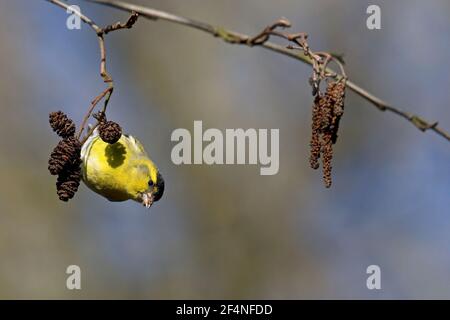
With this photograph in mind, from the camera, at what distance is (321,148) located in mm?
2141

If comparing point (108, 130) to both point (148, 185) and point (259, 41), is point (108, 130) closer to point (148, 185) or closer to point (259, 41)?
point (259, 41)

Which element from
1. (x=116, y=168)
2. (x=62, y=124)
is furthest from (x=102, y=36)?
(x=116, y=168)

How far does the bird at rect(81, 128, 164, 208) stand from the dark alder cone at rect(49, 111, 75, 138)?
0.72 m

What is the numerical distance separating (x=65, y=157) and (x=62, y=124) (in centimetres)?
11

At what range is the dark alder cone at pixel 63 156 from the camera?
2.47 m

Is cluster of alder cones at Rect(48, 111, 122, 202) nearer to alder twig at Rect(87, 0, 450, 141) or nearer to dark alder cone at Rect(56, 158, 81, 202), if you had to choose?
dark alder cone at Rect(56, 158, 81, 202)

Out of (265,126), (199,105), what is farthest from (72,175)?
(199,105)

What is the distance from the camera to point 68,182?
8.23 feet

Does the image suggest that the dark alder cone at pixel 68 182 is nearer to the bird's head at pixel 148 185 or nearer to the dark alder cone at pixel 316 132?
the dark alder cone at pixel 316 132

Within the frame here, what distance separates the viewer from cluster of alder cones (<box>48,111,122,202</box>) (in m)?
2.48

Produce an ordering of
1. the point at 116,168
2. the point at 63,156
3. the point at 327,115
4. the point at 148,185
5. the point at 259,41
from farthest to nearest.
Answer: the point at 148,185, the point at 116,168, the point at 63,156, the point at 327,115, the point at 259,41

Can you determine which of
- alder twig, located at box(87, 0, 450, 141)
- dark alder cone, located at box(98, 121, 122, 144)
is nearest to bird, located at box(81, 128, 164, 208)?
dark alder cone, located at box(98, 121, 122, 144)

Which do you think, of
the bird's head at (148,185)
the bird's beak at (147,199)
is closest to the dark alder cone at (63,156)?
the bird's head at (148,185)
